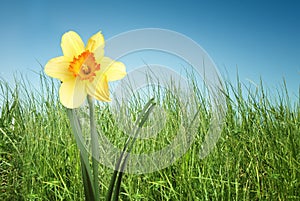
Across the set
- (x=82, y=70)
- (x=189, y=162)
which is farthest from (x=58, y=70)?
(x=189, y=162)

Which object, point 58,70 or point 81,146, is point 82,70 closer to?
point 58,70

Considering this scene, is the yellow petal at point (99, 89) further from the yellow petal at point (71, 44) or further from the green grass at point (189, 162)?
the green grass at point (189, 162)

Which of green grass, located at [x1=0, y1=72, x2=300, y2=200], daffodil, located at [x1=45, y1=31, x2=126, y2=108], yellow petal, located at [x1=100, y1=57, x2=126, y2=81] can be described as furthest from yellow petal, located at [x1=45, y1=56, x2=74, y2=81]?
green grass, located at [x1=0, y1=72, x2=300, y2=200]

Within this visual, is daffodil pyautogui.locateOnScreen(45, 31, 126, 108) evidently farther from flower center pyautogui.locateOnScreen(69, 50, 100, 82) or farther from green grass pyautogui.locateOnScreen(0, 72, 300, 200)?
green grass pyautogui.locateOnScreen(0, 72, 300, 200)

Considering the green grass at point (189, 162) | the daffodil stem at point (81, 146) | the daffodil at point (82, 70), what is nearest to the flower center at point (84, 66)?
the daffodil at point (82, 70)

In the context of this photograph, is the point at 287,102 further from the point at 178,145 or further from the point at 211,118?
the point at 178,145

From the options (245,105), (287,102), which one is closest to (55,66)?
(245,105)
